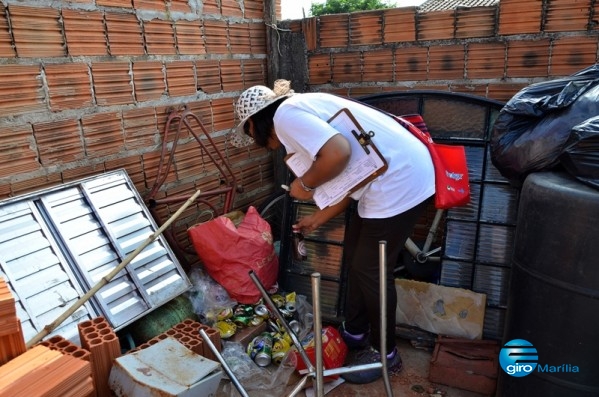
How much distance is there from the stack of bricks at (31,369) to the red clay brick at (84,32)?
1578mm

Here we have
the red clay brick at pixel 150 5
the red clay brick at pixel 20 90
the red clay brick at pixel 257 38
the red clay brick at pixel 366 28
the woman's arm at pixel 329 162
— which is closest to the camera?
the woman's arm at pixel 329 162

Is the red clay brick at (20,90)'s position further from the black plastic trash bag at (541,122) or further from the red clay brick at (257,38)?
the black plastic trash bag at (541,122)

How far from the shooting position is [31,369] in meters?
1.44

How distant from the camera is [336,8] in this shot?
21.6 m

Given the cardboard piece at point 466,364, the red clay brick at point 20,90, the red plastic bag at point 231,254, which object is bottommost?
the cardboard piece at point 466,364

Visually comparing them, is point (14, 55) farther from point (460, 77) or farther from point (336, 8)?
point (336, 8)

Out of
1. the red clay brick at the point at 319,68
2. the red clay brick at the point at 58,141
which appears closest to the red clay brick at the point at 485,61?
the red clay brick at the point at 319,68

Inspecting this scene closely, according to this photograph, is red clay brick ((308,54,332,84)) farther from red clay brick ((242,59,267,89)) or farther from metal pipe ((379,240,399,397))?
metal pipe ((379,240,399,397))

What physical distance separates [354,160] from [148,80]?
165cm

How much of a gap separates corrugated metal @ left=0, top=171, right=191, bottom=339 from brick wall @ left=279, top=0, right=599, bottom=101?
1.99 meters

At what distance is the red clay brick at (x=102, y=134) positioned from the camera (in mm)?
2643

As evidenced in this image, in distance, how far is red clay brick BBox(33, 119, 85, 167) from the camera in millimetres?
2412

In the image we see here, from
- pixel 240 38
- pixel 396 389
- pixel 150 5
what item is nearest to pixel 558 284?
pixel 396 389

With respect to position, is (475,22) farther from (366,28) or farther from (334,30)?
(334,30)
